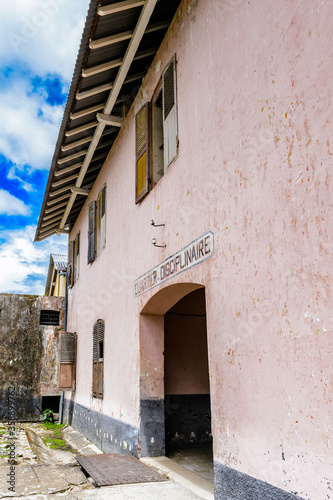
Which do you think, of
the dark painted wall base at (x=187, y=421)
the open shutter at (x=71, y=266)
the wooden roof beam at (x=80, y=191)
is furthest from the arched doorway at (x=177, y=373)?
the open shutter at (x=71, y=266)

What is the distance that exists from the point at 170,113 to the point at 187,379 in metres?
4.16

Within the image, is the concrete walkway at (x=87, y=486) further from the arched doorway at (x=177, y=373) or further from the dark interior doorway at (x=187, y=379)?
the dark interior doorway at (x=187, y=379)

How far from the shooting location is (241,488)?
11.2ft

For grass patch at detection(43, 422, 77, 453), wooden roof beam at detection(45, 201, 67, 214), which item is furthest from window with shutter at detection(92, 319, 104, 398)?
wooden roof beam at detection(45, 201, 67, 214)

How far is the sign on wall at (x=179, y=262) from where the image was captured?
4.34 meters

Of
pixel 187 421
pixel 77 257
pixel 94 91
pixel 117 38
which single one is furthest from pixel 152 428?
pixel 77 257

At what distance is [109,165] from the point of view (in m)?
8.89

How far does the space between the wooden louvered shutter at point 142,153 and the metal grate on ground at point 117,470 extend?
11.5 feet

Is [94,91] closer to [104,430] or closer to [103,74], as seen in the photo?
[103,74]

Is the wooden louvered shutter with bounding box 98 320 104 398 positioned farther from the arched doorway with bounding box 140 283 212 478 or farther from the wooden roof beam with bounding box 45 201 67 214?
the wooden roof beam with bounding box 45 201 67 214

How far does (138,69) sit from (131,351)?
4.44 metres

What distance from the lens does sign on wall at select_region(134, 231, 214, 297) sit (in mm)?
4340

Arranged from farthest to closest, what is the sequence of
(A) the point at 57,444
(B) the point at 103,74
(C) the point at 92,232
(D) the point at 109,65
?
(C) the point at 92,232, (A) the point at 57,444, (B) the point at 103,74, (D) the point at 109,65

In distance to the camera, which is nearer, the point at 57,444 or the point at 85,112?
the point at 85,112
